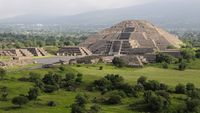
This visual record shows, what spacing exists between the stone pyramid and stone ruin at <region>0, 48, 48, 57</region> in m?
13.2

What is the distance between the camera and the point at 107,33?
455 ft

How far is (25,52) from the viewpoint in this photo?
121 meters

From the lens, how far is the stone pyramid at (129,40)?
122m

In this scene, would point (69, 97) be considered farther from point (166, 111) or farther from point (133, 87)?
point (166, 111)

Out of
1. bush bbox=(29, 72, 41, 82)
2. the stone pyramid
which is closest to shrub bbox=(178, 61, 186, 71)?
bush bbox=(29, 72, 41, 82)

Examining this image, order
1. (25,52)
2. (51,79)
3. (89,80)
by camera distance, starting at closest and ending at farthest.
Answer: (51,79) < (89,80) < (25,52)

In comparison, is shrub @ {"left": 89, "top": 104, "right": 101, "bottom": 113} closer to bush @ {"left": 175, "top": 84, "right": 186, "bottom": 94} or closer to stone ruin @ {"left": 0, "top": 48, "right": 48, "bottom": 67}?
bush @ {"left": 175, "top": 84, "right": 186, "bottom": 94}

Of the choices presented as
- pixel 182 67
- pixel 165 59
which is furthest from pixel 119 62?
pixel 182 67

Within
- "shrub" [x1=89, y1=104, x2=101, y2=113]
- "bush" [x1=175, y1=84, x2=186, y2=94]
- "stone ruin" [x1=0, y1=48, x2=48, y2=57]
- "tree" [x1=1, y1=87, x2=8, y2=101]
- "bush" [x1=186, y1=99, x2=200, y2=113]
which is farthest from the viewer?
"stone ruin" [x1=0, y1=48, x2=48, y2=57]

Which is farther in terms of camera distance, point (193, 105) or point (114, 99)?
point (114, 99)

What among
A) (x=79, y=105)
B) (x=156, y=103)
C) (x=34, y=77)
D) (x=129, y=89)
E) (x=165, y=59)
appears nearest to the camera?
(x=79, y=105)

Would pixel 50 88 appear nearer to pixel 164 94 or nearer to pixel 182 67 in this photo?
pixel 164 94

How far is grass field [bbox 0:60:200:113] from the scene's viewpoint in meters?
60.8

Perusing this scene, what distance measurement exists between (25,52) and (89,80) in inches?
1955
